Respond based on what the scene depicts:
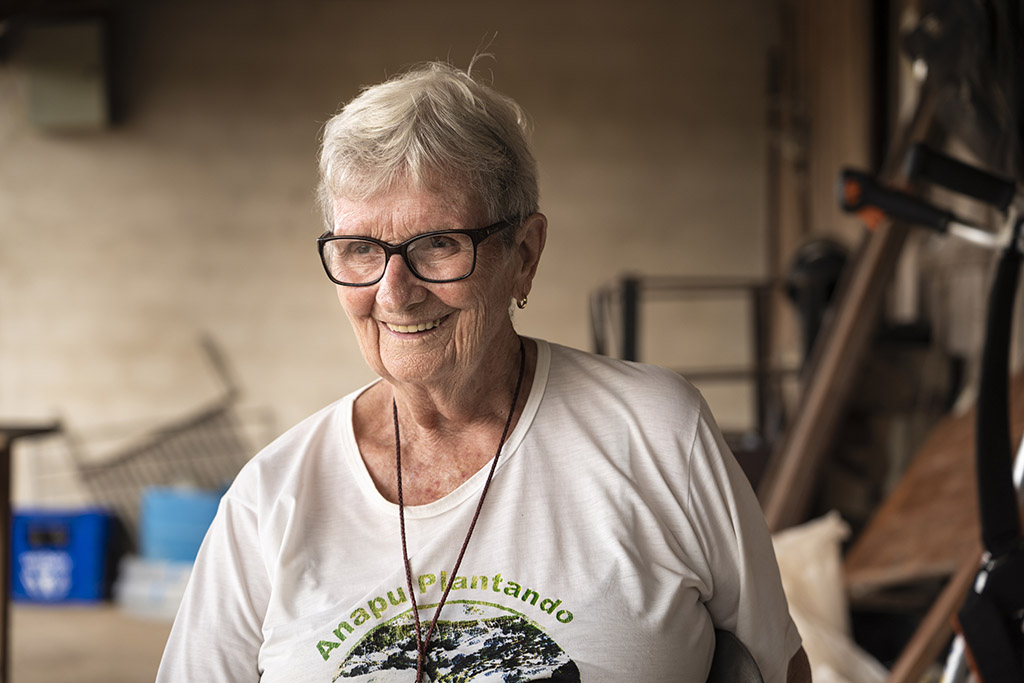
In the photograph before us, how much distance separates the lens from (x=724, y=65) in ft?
20.7

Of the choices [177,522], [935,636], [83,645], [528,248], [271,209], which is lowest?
[83,645]

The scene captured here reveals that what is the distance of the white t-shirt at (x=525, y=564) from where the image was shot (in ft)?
3.92

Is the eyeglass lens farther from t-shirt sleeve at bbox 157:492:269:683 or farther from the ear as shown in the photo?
t-shirt sleeve at bbox 157:492:269:683

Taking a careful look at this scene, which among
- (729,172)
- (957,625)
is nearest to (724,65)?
(729,172)

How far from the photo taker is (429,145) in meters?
1.20

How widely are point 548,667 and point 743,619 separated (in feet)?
0.91

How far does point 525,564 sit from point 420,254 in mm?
408

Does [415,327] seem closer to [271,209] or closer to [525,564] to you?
[525,564]

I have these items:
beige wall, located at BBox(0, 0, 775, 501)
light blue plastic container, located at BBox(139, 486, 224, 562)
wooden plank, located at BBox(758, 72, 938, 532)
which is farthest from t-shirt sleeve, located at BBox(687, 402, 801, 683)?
beige wall, located at BBox(0, 0, 775, 501)

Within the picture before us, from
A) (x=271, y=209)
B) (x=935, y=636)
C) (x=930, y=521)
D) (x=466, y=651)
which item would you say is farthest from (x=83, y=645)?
(x=466, y=651)

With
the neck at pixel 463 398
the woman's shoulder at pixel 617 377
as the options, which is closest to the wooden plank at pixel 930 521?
the woman's shoulder at pixel 617 377

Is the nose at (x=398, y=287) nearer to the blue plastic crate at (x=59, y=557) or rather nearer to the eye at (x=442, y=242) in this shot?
the eye at (x=442, y=242)

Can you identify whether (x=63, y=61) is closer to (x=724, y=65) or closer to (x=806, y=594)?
(x=724, y=65)

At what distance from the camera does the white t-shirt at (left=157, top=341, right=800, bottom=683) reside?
1193mm
